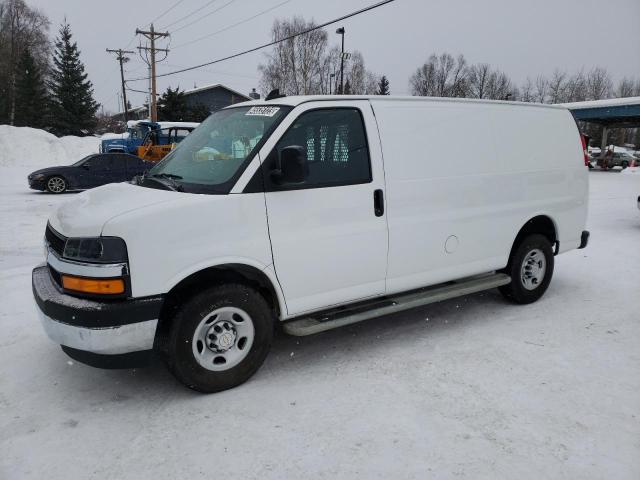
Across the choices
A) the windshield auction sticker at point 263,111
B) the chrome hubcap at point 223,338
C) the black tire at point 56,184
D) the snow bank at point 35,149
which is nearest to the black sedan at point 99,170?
the black tire at point 56,184

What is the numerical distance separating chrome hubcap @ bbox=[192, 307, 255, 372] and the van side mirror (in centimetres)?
100

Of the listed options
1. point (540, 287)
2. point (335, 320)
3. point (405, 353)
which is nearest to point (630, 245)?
point (540, 287)

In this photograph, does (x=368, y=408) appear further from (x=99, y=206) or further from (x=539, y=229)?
(x=539, y=229)

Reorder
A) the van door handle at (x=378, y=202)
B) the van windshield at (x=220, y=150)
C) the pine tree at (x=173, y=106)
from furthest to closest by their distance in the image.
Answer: the pine tree at (x=173, y=106) → the van door handle at (x=378, y=202) → the van windshield at (x=220, y=150)

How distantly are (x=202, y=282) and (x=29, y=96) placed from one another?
49797 millimetres

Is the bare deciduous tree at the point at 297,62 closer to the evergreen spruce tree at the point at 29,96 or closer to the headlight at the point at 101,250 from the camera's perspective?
the evergreen spruce tree at the point at 29,96

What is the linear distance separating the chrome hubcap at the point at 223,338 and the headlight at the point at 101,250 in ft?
2.35

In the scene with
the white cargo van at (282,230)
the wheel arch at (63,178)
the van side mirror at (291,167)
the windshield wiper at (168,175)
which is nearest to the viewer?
the white cargo van at (282,230)

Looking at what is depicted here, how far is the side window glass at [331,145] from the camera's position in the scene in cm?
362

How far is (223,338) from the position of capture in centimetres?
338

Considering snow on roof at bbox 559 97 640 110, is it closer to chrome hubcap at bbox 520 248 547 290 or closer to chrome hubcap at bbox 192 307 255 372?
chrome hubcap at bbox 520 248 547 290

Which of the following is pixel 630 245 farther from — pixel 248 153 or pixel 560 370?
pixel 248 153

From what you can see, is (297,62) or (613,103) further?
(297,62)

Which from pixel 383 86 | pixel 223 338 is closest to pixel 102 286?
pixel 223 338
